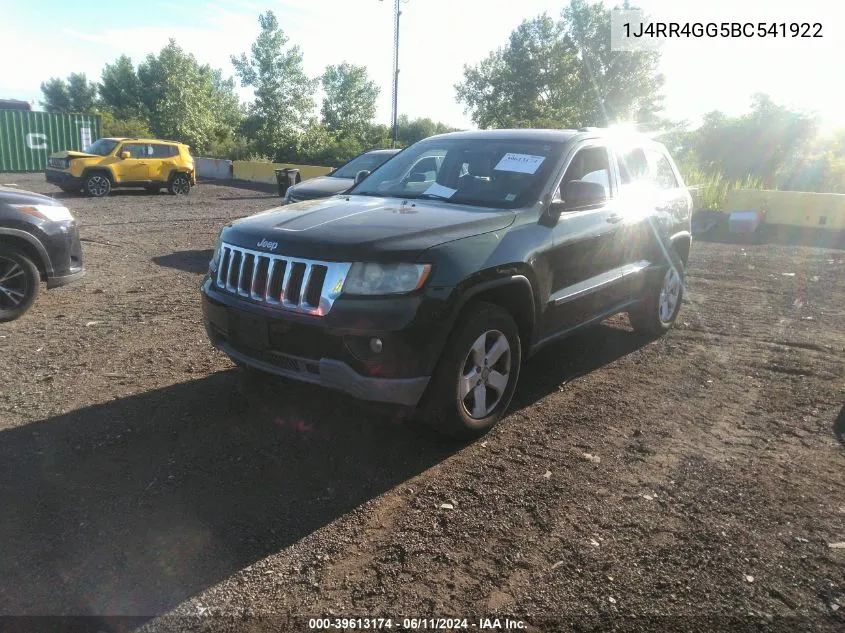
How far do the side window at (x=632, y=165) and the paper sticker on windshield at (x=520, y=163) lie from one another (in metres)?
1.04

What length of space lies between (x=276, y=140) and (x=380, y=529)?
48.8 m

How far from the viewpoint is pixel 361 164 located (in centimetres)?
1122

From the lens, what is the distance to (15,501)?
126 inches

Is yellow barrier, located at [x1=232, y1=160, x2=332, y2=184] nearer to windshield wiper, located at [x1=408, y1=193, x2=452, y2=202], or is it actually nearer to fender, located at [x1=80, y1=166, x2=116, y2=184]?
fender, located at [x1=80, y1=166, x2=116, y2=184]

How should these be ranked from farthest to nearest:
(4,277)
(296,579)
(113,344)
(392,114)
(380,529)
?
(392,114), (4,277), (113,344), (380,529), (296,579)

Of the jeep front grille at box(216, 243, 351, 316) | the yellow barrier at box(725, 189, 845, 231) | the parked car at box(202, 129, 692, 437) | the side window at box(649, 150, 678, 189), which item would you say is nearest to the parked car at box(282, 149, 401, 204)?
the side window at box(649, 150, 678, 189)

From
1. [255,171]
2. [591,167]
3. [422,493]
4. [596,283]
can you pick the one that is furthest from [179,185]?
[422,493]

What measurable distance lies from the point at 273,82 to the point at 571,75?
26.0 meters

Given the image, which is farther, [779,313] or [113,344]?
[779,313]

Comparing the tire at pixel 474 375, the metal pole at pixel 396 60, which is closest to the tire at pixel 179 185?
the metal pole at pixel 396 60

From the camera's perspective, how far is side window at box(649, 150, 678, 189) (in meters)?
5.98

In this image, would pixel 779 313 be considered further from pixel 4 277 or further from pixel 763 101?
pixel 763 101

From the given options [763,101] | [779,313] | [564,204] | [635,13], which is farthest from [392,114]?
[635,13]

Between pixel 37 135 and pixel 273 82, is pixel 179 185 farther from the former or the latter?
pixel 273 82
